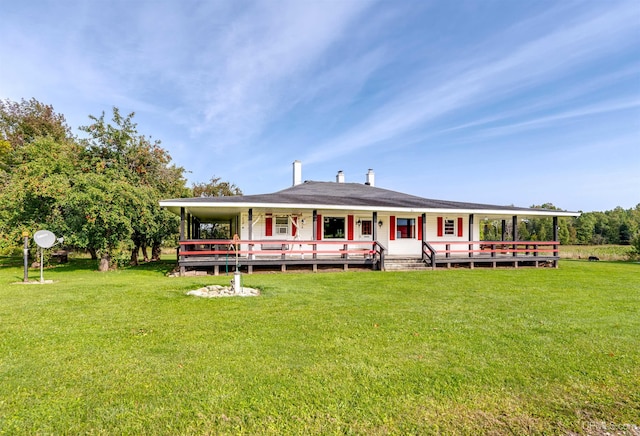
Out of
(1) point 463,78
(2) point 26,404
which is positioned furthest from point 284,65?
(2) point 26,404

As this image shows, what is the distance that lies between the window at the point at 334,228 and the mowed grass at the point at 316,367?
8.57 metres

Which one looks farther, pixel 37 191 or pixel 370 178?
pixel 370 178

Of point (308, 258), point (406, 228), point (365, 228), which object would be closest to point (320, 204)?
point (308, 258)

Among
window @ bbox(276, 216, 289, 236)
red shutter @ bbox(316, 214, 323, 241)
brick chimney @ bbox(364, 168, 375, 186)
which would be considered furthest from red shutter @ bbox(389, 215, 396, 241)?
brick chimney @ bbox(364, 168, 375, 186)

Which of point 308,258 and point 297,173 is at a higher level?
point 297,173

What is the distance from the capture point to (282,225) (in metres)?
15.2

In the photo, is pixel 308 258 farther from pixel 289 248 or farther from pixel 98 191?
pixel 98 191

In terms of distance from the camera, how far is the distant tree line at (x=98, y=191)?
1322 cm

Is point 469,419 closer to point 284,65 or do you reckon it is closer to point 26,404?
point 26,404

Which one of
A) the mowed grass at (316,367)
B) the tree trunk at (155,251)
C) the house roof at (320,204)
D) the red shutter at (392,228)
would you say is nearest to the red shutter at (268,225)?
the house roof at (320,204)

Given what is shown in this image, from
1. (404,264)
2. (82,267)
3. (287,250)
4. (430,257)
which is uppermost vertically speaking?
(287,250)

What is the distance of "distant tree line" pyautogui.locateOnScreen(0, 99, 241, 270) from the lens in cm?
1322

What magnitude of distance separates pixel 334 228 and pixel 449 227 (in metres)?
6.35

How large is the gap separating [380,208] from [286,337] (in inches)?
396
